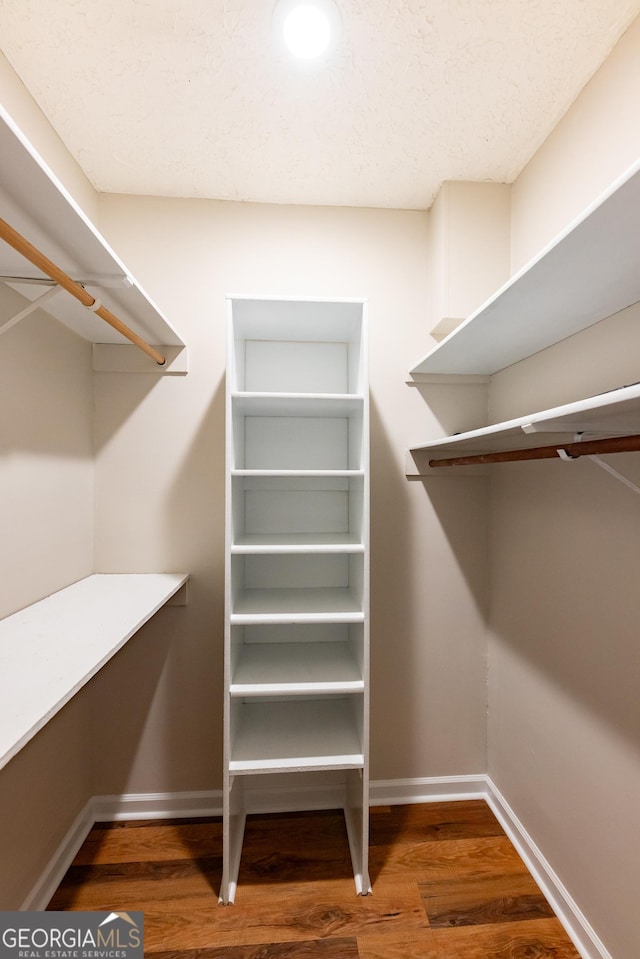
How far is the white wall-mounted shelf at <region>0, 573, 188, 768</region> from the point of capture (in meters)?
0.74

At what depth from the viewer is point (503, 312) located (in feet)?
3.97

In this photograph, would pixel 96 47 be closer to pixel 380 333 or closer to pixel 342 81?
pixel 342 81

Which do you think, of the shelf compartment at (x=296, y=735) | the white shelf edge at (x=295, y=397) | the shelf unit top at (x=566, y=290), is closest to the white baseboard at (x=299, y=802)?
the shelf compartment at (x=296, y=735)

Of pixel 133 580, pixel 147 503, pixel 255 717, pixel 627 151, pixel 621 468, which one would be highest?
pixel 627 151

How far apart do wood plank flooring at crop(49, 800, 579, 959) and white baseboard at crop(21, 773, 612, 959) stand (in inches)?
1.4

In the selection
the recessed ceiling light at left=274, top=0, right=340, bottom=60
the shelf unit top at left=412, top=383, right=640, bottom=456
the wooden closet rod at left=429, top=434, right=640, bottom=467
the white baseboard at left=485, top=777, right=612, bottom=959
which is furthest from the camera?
the white baseboard at left=485, top=777, right=612, bottom=959

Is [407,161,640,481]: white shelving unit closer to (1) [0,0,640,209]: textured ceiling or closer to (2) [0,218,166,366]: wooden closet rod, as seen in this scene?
(1) [0,0,640,209]: textured ceiling

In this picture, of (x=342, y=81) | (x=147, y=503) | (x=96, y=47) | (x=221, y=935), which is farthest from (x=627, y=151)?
(x=221, y=935)

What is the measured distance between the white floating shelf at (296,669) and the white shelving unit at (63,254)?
1274mm

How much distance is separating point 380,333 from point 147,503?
4.01 feet

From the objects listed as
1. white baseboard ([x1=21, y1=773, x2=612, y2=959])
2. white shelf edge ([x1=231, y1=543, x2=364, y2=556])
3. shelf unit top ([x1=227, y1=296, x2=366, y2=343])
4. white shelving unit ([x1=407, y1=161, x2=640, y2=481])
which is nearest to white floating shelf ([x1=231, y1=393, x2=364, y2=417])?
shelf unit top ([x1=227, y1=296, x2=366, y2=343])

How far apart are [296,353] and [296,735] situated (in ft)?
4.87

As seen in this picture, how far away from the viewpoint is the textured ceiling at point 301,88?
3.58 feet

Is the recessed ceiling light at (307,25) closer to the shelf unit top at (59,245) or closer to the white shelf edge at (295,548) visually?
the shelf unit top at (59,245)
